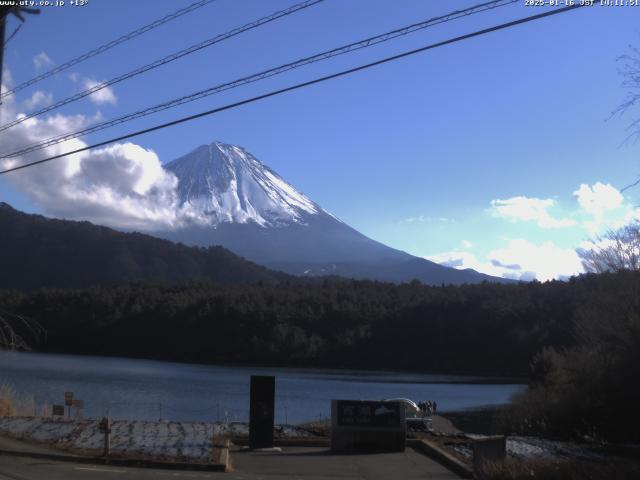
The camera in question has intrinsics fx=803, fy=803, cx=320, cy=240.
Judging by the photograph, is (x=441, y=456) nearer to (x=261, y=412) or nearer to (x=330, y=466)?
(x=330, y=466)

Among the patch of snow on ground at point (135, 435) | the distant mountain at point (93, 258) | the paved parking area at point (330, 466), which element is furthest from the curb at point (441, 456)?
the distant mountain at point (93, 258)

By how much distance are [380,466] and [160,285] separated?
4549 inches

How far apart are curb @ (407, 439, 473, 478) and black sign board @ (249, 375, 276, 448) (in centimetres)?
348

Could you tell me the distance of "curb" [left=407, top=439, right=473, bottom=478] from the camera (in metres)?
14.8

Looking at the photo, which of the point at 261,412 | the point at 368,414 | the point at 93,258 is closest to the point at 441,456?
the point at 368,414

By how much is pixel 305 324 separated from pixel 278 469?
9381 cm

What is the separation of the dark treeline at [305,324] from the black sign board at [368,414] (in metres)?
71.5

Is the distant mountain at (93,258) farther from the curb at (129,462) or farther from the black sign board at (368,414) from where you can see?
the curb at (129,462)

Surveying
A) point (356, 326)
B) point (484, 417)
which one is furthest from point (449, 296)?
point (484, 417)

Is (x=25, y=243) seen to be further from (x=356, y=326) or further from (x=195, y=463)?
(x=195, y=463)

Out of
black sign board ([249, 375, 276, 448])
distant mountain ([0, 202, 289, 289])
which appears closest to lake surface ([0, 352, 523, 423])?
black sign board ([249, 375, 276, 448])

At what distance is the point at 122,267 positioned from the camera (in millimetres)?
170250

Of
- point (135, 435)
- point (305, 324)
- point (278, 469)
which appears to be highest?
point (305, 324)

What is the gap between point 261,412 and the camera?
667 inches
